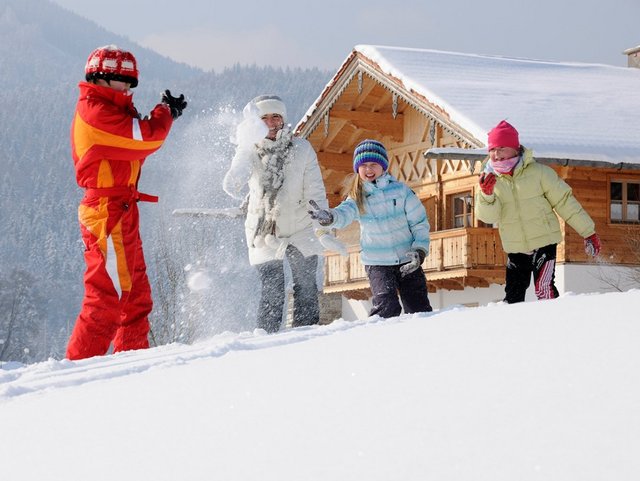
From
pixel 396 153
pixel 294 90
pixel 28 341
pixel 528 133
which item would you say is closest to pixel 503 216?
pixel 528 133

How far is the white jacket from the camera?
7820mm

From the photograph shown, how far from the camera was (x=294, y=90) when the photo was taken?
162000 mm

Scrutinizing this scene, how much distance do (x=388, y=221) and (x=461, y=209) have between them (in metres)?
15.0

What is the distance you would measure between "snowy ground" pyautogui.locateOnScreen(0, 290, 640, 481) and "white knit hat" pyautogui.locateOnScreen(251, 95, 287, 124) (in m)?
3.80

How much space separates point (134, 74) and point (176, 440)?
171 inches

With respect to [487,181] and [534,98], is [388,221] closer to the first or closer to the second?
[487,181]

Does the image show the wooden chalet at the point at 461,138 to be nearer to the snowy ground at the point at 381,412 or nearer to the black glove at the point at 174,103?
the black glove at the point at 174,103

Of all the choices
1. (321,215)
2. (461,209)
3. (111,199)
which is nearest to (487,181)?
(321,215)

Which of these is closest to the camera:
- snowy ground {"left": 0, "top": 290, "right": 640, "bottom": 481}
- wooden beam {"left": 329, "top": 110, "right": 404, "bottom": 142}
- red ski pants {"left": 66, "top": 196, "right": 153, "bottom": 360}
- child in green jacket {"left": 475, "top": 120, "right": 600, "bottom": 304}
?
snowy ground {"left": 0, "top": 290, "right": 640, "bottom": 481}

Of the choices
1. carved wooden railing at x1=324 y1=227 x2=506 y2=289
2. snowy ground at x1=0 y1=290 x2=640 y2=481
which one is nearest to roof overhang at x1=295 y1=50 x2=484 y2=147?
Answer: carved wooden railing at x1=324 y1=227 x2=506 y2=289

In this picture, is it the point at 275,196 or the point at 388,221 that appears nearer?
the point at 388,221

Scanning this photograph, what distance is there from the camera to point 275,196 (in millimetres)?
7941

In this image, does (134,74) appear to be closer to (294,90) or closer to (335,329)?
(335,329)

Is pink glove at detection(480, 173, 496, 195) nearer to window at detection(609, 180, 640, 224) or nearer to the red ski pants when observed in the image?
the red ski pants
